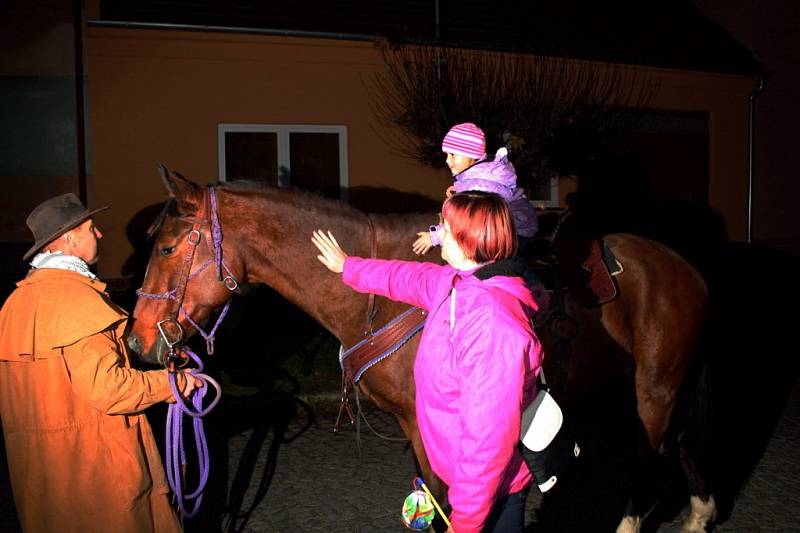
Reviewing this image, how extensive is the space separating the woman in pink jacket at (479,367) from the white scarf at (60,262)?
1.40 metres

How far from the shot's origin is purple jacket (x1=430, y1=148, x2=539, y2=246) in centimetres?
326

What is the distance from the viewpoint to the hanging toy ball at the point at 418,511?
2184 mm

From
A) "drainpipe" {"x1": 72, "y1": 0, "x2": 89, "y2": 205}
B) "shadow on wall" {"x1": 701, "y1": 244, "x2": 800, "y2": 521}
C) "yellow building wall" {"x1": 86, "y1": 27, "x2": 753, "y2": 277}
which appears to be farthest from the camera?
"drainpipe" {"x1": 72, "y1": 0, "x2": 89, "y2": 205}

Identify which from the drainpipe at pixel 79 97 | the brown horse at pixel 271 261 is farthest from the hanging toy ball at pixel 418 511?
the drainpipe at pixel 79 97

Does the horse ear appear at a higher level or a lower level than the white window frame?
lower

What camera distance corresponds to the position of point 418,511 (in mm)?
2189

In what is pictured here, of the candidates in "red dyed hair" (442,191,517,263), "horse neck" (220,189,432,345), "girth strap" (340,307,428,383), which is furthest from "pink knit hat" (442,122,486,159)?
"red dyed hair" (442,191,517,263)

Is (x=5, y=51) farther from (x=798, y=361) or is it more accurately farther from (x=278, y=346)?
(x=798, y=361)

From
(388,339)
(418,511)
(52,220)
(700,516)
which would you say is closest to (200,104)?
(52,220)

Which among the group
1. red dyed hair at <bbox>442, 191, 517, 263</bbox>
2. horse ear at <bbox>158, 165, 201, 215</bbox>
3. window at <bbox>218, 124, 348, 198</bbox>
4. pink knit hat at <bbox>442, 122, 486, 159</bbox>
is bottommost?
red dyed hair at <bbox>442, 191, 517, 263</bbox>

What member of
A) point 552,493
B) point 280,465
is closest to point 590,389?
point 552,493

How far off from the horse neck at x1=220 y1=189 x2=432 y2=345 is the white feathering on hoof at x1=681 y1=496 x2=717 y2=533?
235cm

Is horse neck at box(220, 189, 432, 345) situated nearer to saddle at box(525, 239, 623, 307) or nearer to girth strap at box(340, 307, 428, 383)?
girth strap at box(340, 307, 428, 383)

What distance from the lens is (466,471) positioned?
6.00 feet
